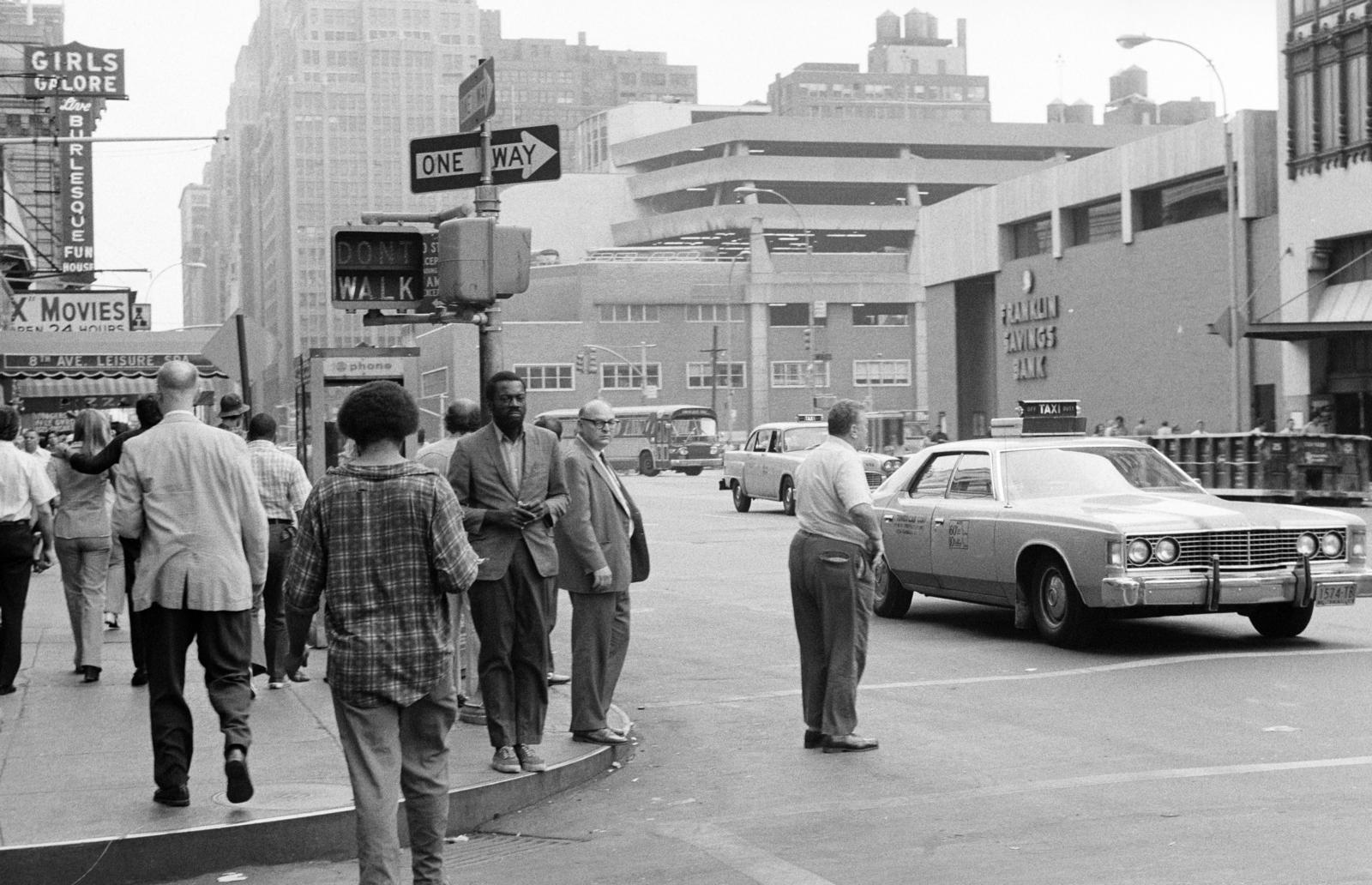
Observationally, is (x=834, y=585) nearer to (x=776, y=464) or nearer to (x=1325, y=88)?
(x=776, y=464)

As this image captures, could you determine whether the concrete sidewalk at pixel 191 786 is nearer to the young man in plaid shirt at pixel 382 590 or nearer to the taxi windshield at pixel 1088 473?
the young man in plaid shirt at pixel 382 590

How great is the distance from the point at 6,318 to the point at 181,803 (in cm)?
2593

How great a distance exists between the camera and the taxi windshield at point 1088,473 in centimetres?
1343

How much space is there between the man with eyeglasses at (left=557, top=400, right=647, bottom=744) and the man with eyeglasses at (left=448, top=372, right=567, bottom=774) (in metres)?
0.48

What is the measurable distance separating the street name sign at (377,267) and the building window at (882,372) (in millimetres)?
100480

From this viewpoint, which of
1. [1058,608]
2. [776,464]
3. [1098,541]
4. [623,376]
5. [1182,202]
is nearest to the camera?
[1098,541]

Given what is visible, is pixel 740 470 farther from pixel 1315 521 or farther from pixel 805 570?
pixel 805 570

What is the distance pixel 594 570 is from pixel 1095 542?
4.89m

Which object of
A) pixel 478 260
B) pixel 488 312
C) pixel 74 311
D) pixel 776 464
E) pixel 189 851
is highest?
pixel 74 311

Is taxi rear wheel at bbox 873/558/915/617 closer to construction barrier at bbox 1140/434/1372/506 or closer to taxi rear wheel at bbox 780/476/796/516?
taxi rear wheel at bbox 780/476/796/516

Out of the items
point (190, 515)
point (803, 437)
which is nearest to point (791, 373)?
point (803, 437)

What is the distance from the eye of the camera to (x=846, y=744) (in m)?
8.81

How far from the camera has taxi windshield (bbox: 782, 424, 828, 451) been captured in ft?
111

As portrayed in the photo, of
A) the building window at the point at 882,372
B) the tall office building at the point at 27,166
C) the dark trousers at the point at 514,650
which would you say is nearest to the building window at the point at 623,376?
the building window at the point at 882,372
